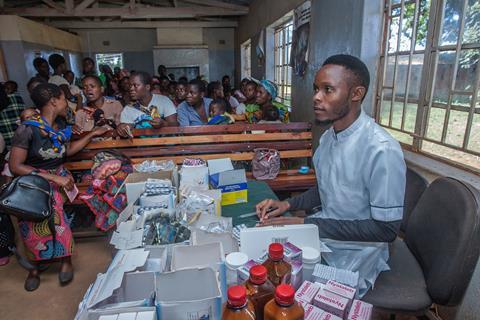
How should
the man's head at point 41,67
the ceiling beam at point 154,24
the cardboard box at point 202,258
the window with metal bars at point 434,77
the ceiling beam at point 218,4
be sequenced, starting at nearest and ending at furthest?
the cardboard box at point 202,258, the window with metal bars at point 434,77, the man's head at point 41,67, the ceiling beam at point 218,4, the ceiling beam at point 154,24

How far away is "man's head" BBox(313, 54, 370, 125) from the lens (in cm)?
115

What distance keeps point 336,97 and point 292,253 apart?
62 cm

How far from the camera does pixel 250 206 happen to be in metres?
1.68

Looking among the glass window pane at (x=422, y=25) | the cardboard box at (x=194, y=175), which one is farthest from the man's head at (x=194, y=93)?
the glass window pane at (x=422, y=25)

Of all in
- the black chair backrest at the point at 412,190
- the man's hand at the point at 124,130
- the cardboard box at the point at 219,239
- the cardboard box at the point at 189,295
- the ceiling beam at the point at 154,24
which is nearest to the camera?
the cardboard box at the point at 189,295

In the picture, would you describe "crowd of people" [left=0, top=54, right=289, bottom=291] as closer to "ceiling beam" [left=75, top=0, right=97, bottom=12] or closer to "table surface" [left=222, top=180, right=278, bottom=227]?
"table surface" [left=222, top=180, right=278, bottom=227]

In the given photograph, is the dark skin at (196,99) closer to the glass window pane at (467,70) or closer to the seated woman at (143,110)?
the seated woman at (143,110)

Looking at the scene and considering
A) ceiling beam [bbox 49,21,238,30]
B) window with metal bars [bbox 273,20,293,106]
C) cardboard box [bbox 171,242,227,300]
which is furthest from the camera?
ceiling beam [bbox 49,21,238,30]

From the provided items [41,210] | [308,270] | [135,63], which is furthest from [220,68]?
[308,270]

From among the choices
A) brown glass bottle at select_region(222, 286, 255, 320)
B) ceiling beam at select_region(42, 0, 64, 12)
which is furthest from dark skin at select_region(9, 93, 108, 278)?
ceiling beam at select_region(42, 0, 64, 12)

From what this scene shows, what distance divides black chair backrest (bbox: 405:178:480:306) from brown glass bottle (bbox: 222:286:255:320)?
2.95 ft

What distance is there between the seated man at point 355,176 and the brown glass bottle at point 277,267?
0.40 meters

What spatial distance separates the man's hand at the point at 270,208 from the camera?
1.42 metres

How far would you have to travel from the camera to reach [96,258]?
8.48 ft
